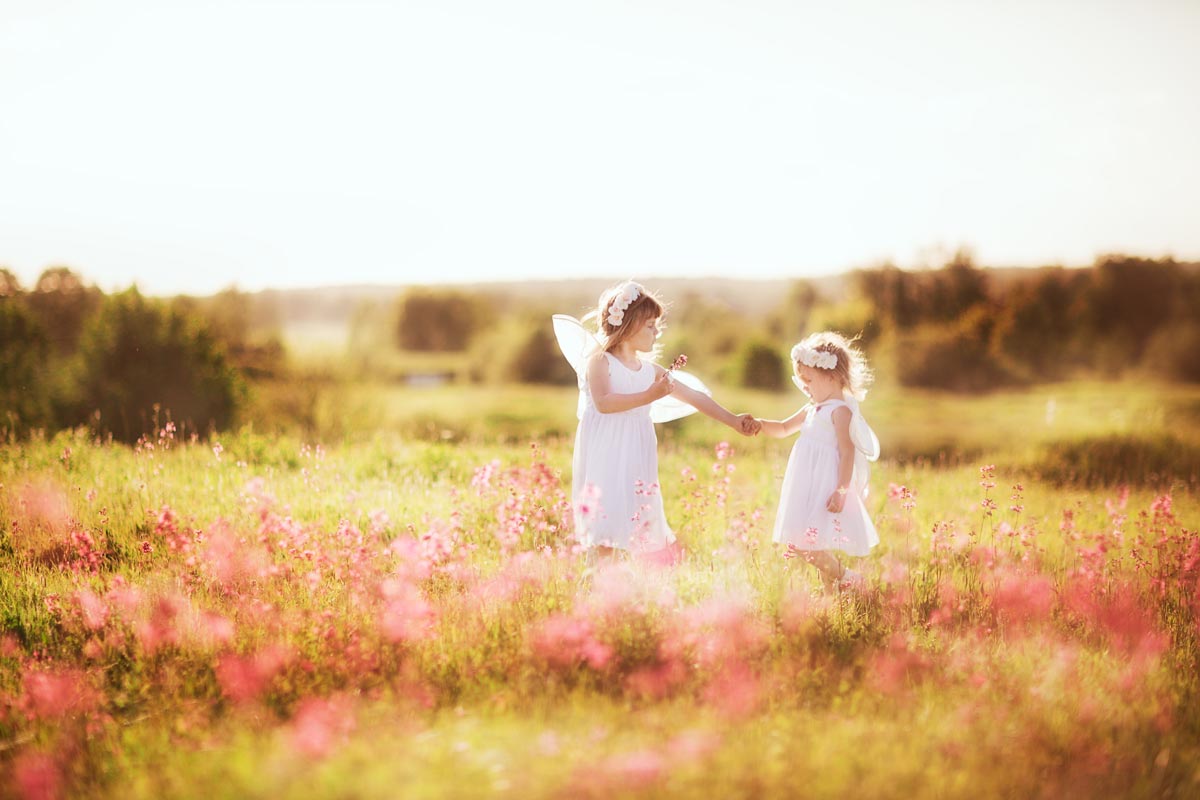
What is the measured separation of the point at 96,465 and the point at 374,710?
19.1 ft

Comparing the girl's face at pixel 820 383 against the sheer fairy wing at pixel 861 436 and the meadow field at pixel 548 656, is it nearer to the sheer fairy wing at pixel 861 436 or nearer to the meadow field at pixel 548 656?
the sheer fairy wing at pixel 861 436

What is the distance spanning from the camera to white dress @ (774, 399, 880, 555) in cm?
559

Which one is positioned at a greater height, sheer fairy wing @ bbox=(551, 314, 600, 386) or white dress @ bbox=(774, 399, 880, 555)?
sheer fairy wing @ bbox=(551, 314, 600, 386)

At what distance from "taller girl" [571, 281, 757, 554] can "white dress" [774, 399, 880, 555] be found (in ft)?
1.45

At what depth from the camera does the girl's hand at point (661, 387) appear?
211 inches

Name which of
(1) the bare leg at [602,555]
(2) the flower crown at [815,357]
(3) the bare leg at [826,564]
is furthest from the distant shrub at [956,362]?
(1) the bare leg at [602,555]

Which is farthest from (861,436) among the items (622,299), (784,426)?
(622,299)

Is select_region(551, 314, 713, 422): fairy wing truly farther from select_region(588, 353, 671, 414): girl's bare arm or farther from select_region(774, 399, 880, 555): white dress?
select_region(774, 399, 880, 555): white dress

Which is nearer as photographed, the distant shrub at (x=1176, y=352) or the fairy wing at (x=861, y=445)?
the fairy wing at (x=861, y=445)

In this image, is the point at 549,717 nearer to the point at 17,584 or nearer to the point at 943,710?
the point at 943,710

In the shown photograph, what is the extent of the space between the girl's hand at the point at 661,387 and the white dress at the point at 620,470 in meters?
0.17

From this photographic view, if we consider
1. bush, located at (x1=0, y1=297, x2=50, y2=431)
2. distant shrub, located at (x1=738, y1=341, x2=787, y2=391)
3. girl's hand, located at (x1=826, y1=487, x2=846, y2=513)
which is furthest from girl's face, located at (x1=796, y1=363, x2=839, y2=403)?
distant shrub, located at (x1=738, y1=341, x2=787, y2=391)

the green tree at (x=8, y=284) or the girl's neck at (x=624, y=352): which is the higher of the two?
the green tree at (x=8, y=284)

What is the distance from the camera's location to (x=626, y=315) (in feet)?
18.0
